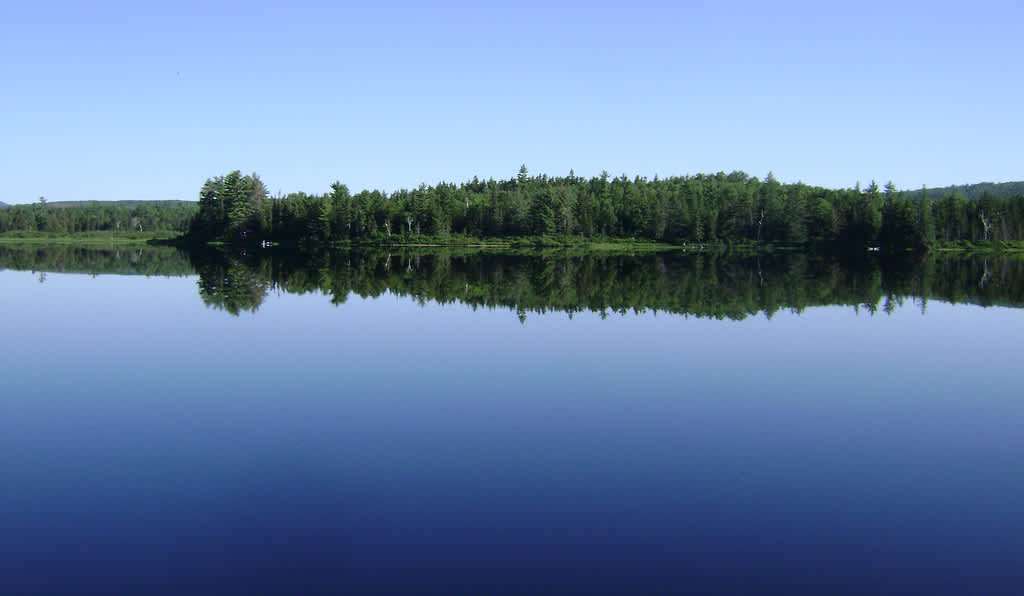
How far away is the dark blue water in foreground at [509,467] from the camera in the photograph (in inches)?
312

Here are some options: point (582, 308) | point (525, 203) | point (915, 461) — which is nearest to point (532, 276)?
point (582, 308)

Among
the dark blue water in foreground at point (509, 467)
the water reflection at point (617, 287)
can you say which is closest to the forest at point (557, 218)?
→ the water reflection at point (617, 287)

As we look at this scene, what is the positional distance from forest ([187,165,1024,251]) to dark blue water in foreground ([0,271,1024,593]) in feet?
326

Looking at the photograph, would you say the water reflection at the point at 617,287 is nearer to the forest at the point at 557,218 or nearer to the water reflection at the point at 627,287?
the water reflection at the point at 627,287

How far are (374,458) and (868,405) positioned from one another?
10641 millimetres

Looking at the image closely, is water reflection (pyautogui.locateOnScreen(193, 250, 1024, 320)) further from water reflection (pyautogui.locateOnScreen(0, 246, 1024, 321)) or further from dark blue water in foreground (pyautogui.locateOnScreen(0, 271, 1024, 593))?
dark blue water in foreground (pyautogui.locateOnScreen(0, 271, 1024, 593))

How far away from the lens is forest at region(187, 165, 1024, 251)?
11843cm

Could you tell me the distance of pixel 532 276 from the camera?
50750 millimetres

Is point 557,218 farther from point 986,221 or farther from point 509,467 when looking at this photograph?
point 509,467

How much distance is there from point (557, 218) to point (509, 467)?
114 metres

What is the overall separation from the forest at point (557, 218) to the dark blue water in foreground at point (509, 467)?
99451 mm

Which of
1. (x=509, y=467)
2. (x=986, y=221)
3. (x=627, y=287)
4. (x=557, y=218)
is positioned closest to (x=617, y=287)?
(x=627, y=287)

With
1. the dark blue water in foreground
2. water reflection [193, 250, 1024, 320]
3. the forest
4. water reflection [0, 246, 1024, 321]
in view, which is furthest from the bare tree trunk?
the dark blue water in foreground

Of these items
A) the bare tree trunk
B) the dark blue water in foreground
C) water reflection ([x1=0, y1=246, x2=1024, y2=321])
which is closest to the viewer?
the dark blue water in foreground
